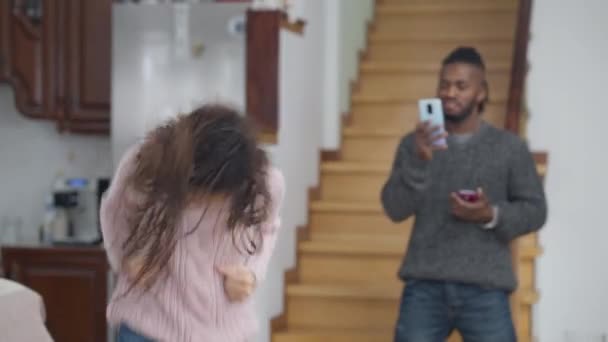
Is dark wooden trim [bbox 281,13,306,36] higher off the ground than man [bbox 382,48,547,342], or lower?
higher

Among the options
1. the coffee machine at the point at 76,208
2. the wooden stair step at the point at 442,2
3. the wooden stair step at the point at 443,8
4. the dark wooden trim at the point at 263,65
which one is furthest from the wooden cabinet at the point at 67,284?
the wooden stair step at the point at 442,2

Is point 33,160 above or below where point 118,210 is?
below

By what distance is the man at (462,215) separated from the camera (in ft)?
10.3

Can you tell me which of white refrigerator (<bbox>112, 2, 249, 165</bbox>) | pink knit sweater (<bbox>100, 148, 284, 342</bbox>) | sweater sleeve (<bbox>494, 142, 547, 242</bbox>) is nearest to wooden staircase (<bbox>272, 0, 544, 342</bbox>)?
sweater sleeve (<bbox>494, 142, 547, 242</bbox>)

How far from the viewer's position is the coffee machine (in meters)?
4.93

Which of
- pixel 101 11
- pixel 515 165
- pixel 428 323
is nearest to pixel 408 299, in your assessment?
pixel 428 323

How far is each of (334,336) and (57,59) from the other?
1.84 metres

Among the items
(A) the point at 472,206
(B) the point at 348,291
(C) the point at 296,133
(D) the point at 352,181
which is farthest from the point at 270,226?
(D) the point at 352,181

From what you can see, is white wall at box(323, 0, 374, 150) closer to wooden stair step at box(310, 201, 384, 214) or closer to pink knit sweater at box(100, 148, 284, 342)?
wooden stair step at box(310, 201, 384, 214)

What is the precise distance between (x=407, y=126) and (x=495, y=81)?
0.55 meters

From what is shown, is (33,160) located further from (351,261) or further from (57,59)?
(351,261)

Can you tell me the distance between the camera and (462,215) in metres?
3.14

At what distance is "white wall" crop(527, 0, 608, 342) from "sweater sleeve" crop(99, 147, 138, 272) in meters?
2.74

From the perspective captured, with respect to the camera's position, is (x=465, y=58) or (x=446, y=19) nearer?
(x=465, y=58)
